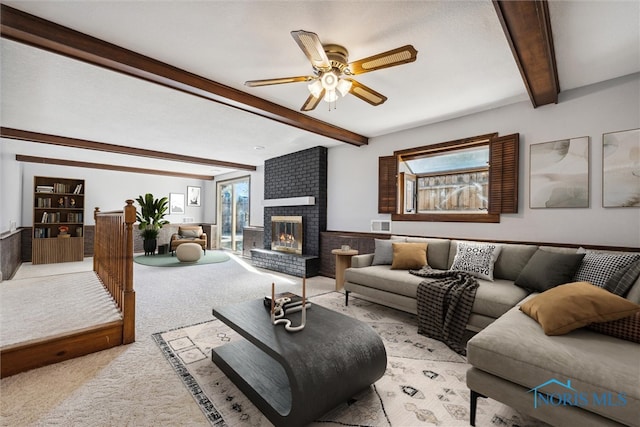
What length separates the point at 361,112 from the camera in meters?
3.60

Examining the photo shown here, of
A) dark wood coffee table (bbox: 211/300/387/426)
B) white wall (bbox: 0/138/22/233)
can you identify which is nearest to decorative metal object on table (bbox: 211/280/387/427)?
dark wood coffee table (bbox: 211/300/387/426)

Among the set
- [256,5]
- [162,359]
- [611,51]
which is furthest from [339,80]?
[162,359]

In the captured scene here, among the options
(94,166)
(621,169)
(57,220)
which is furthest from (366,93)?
(57,220)

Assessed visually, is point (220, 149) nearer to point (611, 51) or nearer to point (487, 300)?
point (487, 300)

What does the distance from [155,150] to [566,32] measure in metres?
6.32

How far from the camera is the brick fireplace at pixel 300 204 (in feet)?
17.5

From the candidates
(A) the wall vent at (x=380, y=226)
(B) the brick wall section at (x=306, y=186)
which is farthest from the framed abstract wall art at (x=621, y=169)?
(B) the brick wall section at (x=306, y=186)

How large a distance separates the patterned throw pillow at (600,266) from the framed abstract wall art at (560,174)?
728 mm

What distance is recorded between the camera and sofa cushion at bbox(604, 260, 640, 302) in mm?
1932

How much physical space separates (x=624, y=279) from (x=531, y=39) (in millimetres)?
1818

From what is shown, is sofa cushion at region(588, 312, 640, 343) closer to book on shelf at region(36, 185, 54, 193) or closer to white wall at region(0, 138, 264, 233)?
white wall at region(0, 138, 264, 233)

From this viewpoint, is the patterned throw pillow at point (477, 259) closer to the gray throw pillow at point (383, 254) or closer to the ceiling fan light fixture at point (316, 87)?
the gray throw pillow at point (383, 254)

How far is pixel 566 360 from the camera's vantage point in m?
1.29

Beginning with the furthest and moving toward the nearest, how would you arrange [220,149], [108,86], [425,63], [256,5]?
[220,149], [108,86], [425,63], [256,5]
